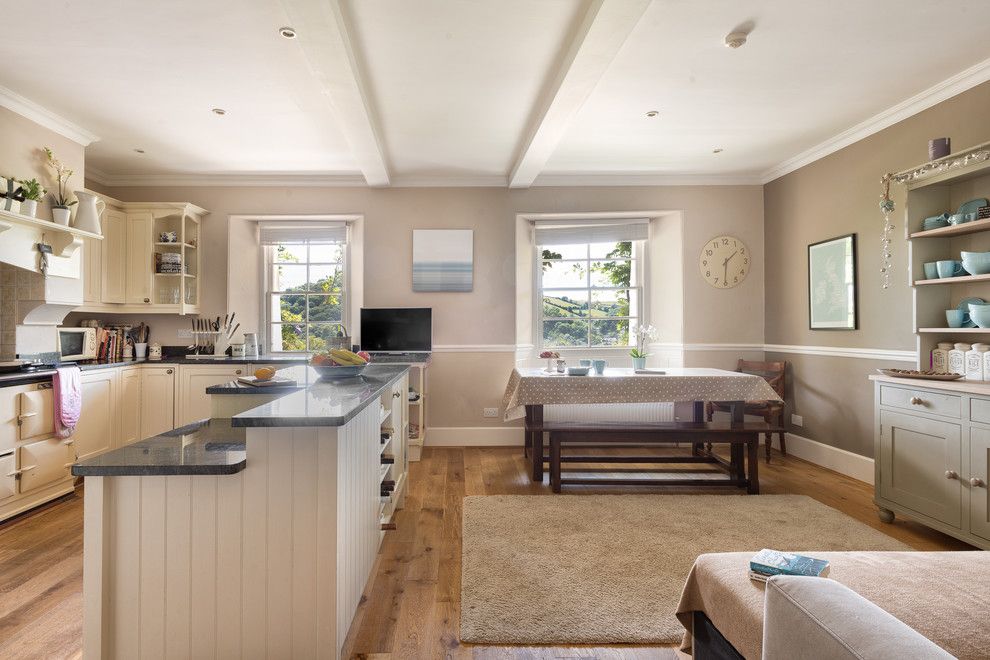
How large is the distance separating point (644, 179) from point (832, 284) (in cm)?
195

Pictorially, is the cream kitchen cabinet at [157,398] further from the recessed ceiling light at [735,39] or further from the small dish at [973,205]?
the small dish at [973,205]

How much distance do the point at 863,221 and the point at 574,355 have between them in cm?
273

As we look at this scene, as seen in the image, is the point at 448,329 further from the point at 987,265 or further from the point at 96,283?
the point at 987,265

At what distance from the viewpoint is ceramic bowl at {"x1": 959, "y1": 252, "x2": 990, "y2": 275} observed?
2738 millimetres

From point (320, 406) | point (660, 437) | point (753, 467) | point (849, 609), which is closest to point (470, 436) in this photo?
point (660, 437)

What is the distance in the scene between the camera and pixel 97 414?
4012mm

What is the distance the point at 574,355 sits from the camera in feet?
17.7

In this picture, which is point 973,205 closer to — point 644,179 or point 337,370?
point 644,179

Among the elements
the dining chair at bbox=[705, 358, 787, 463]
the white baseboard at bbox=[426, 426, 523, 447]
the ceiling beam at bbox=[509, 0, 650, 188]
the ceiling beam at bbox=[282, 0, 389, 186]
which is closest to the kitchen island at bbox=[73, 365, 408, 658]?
the ceiling beam at bbox=[282, 0, 389, 186]

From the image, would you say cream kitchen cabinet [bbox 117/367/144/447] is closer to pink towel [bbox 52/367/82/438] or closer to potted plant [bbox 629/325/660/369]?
pink towel [bbox 52/367/82/438]

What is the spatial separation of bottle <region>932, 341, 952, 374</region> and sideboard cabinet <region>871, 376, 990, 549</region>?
1.04ft

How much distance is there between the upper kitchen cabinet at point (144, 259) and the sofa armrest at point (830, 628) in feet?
17.2

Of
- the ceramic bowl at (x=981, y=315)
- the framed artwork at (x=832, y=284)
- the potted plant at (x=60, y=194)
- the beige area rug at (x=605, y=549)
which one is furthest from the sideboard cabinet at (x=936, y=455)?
the potted plant at (x=60, y=194)

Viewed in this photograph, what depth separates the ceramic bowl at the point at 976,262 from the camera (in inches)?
108
